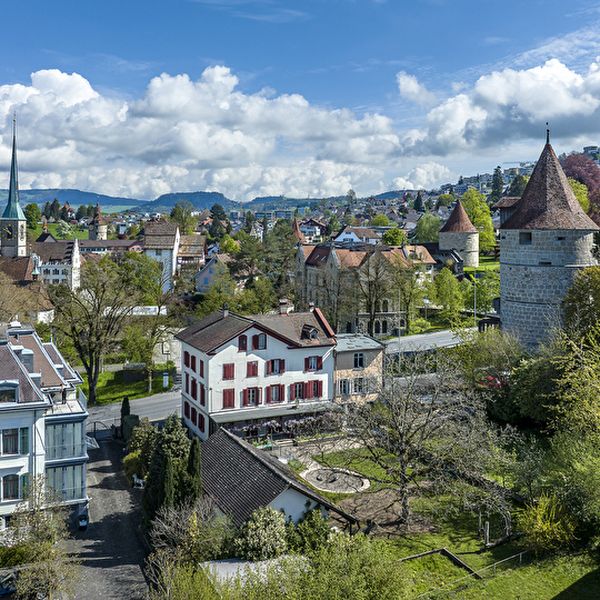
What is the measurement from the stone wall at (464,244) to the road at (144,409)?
49.2m

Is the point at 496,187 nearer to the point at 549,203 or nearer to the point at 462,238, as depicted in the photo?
the point at 462,238

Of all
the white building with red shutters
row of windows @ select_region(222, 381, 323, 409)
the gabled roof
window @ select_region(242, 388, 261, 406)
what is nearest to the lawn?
the white building with red shutters

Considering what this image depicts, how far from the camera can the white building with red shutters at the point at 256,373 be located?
3569 cm

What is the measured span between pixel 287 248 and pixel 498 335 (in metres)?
45.5

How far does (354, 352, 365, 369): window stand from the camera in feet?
129

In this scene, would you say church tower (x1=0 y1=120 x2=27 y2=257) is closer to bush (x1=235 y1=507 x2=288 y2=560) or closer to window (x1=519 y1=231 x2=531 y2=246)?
window (x1=519 y1=231 x2=531 y2=246)

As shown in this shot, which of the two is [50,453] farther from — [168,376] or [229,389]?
[168,376]

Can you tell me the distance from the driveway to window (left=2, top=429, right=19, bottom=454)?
4423 millimetres

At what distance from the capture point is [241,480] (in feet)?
83.1

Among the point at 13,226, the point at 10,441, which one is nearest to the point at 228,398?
the point at 10,441

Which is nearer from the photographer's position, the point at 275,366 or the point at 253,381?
the point at 253,381

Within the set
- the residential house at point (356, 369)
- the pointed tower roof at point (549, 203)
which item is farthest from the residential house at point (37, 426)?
the pointed tower roof at point (549, 203)

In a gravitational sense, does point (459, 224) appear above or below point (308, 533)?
above

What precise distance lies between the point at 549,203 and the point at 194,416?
82.4ft
